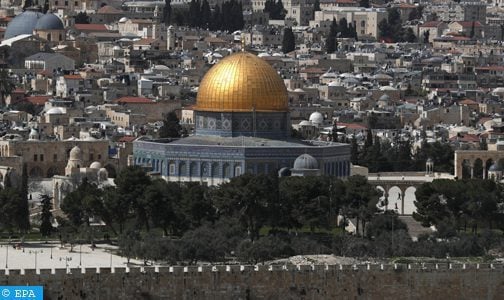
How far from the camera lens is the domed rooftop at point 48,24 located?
135 meters

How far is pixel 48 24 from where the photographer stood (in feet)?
446

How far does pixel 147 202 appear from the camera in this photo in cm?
7050

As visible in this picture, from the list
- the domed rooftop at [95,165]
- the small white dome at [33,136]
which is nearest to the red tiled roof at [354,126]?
the small white dome at [33,136]

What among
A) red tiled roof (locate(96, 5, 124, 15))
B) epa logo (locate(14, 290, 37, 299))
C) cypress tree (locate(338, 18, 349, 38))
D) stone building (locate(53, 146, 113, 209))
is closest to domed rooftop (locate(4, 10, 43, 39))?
red tiled roof (locate(96, 5, 124, 15))

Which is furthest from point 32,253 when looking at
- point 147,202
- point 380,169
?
point 380,169

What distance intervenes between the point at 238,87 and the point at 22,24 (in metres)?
53.2

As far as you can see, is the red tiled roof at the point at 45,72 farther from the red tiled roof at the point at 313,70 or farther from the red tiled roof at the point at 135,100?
the red tiled roof at the point at 313,70

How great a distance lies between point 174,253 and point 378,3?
4945 inches

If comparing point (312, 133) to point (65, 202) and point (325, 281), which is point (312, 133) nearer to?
point (65, 202)

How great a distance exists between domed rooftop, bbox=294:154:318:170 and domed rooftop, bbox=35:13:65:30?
55.6 m

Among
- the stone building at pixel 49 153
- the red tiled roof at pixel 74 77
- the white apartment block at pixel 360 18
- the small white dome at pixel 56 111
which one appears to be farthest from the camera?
the white apartment block at pixel 360 18

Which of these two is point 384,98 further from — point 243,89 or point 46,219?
point 46,219

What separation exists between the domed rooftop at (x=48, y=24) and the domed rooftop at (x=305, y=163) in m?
Answer: 55.6

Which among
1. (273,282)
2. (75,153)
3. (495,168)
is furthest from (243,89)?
(273,282)
